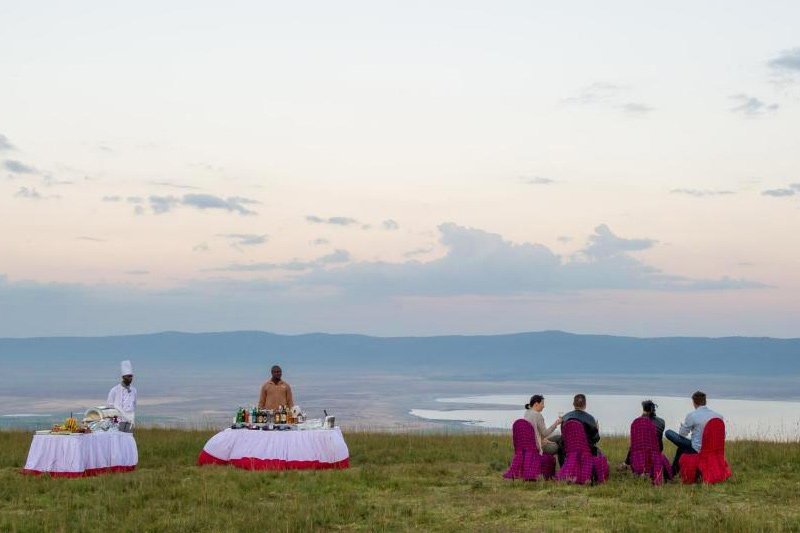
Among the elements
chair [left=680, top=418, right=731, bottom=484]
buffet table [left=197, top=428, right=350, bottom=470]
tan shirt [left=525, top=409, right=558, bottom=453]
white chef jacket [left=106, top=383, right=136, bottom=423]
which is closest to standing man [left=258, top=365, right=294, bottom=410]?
buffet table [left=197, top=428, right=350, bottom=470]

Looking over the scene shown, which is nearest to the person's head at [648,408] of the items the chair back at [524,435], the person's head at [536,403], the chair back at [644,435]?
the chair back at [644,435]

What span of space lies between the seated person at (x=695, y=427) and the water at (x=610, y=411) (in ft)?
138

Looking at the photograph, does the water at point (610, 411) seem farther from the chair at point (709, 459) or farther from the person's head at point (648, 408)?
the person's head at point (648, 408)

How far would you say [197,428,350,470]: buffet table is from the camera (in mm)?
18078

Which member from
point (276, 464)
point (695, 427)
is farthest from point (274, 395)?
point (695, 427)

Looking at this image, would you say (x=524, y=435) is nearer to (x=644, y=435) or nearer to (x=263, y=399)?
(x=644, y=435)

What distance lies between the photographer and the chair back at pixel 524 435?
16.8 m

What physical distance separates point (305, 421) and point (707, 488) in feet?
23.4

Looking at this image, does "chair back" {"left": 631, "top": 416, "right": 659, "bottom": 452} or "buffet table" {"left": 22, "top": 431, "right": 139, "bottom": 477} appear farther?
"buffet table" {"left": 22, "top": 431, "right": 139, "bottom": 477}

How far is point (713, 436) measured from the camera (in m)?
16.1

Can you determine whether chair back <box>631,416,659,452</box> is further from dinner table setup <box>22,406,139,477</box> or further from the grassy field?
dinner table setup <box>22,406,139,477</box>

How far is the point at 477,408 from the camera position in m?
101

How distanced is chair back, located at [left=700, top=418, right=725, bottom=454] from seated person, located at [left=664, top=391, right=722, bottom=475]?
0.06 meters

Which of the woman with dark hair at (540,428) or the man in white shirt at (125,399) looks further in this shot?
the man in white shirt at (125,399)
